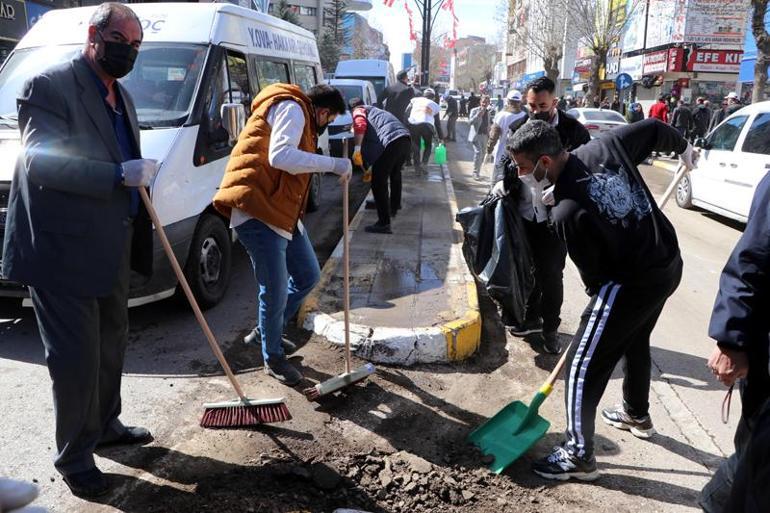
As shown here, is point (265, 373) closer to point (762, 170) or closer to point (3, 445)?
point (3, 445)

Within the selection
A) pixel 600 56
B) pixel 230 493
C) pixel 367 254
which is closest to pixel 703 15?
pixel 600 56

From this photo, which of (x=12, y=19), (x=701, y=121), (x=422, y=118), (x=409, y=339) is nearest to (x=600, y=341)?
(x=409, y=339)

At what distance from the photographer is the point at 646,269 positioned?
9.42ft

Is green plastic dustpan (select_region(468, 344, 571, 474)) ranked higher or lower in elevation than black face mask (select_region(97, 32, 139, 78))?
lower

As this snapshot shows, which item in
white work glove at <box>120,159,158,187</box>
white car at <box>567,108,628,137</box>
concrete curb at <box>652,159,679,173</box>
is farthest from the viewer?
white car at <box>567,108,628,137</box>

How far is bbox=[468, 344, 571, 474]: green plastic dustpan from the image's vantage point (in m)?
3.18

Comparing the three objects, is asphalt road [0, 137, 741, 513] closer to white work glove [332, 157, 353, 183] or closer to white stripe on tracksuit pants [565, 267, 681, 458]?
white stripe on tracksuit pants [565, 267, 681, 458]

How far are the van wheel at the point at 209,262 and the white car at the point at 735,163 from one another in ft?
23.0

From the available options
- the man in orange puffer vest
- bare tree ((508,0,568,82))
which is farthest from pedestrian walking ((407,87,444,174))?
bare tree ((508,0,568,82))

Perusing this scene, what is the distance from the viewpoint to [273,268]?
3736 millimetres

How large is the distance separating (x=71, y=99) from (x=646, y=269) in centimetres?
271

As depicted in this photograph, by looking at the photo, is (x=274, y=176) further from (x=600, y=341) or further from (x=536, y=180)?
(x=600, y=341)

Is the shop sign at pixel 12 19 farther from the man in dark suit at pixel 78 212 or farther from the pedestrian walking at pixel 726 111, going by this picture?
the pedestrian walking at pixel 726 111

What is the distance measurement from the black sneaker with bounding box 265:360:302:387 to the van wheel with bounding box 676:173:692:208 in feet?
29.7
